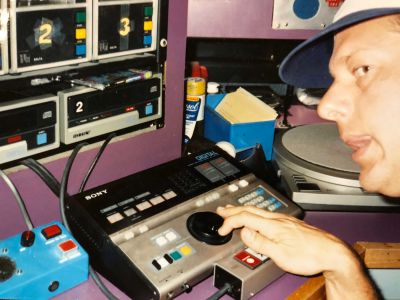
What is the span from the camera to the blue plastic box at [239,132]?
4.53ft

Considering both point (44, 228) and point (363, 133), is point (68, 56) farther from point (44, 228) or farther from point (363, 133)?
point (363, 133)

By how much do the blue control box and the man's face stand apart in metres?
0.52

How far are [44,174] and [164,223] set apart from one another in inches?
10.0

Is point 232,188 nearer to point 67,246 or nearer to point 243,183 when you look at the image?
point 243,183

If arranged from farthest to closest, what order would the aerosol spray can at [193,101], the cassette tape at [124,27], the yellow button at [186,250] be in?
the aerosol spray can at [193,101] < the cassette tape at [124,27] < the yellow button at [186,250]

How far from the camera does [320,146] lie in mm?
1427

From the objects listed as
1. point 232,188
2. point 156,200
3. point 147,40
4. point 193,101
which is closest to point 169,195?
point 156,200

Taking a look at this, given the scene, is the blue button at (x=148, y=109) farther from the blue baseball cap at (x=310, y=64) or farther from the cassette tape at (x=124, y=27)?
the blue baseball cap at (x=310, y=64)

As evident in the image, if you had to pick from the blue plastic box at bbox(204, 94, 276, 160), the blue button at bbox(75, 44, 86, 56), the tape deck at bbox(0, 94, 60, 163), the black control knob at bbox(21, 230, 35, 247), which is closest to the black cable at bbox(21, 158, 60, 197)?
the tape deck at bbox(0, 94, 60, 163)

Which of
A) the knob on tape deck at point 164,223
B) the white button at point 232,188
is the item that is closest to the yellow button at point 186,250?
the knob on tape deck at point 164,223

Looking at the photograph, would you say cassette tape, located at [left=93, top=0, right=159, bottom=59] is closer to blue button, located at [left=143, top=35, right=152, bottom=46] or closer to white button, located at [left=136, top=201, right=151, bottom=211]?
blue button, located at [left=143, top=35, right=152, bottom=46]

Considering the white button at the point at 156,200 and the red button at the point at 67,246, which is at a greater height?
the white button at the point at 156,200

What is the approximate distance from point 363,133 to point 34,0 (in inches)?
23.9

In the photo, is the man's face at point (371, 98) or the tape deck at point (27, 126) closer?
the man's face at point (371, 98)
